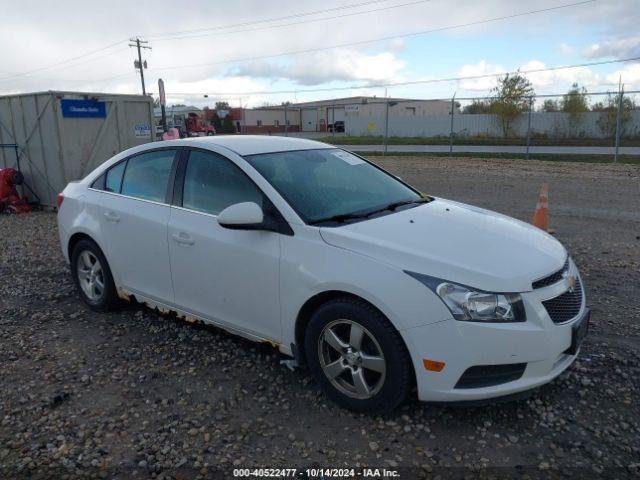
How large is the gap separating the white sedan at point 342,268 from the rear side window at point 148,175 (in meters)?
0.01

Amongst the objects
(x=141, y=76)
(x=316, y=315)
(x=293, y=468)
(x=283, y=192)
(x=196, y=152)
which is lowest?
(x=293, y=468)

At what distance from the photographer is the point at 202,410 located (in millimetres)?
3496

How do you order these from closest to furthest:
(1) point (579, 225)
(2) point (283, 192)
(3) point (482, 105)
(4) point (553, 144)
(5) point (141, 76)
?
(2) point (283, 192)
(1) point (579, 225)
(4) point (553, 144)
(3) point (482, 105)
(5) point (141, 76)

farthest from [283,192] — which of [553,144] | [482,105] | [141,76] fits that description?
[141,76]

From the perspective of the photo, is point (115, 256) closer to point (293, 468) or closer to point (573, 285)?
point (293, 468)

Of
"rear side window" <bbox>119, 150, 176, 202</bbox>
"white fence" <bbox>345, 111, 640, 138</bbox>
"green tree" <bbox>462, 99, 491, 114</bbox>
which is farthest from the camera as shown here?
"green tree" <bbox>462, 99, 491, 114</bbox>

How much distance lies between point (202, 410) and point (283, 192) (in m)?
1.52

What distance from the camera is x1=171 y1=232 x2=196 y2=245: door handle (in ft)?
13.3

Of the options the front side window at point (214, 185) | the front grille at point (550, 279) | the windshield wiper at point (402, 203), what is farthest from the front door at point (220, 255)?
the front grille at point (550, 279)

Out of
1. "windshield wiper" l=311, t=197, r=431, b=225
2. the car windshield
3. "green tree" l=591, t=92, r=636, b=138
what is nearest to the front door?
the car windshield

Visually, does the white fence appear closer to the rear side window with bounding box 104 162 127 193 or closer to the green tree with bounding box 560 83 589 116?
the green tree with bounding box 560 83 589 116

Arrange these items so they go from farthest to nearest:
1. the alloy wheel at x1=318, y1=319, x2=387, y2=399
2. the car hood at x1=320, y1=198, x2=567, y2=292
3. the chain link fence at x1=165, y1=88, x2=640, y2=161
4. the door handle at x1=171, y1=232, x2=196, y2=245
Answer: the chain link fence at x1=165, y1=88, x2=640, y2=161 < the door handle at x1=171, y1=232, x2=196, y2=245 < the alloy wheel at x1=318, y1=319, x2=387, y2=399 < the car hood at x1=320, y1=198, x2=567, y2=292

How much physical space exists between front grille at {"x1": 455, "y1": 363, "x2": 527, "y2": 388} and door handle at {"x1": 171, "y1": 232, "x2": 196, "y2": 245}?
2.14 m

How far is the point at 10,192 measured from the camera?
1138 cm
